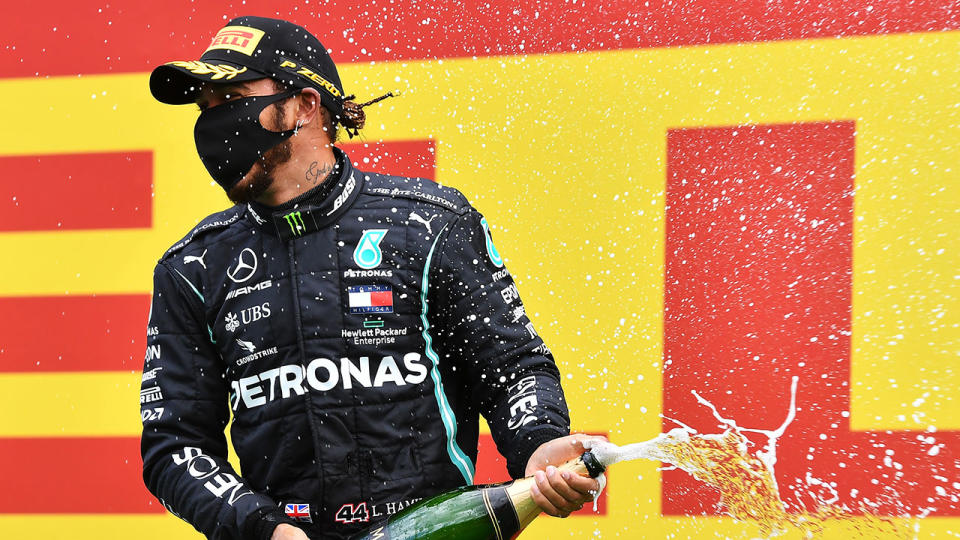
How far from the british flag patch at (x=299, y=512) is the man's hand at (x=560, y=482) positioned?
1.24 feet

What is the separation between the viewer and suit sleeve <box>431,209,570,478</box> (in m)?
1.49

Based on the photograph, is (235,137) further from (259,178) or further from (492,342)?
(492,342)

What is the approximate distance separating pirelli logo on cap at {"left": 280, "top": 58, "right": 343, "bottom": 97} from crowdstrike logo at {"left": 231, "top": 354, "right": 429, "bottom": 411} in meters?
0.48

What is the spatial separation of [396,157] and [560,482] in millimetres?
1099

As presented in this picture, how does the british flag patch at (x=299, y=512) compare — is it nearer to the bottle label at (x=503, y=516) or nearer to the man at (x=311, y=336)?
the man at (x=311, y=336)

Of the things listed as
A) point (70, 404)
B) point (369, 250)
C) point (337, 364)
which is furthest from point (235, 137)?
point (70, 404)

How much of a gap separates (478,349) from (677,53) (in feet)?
2.92

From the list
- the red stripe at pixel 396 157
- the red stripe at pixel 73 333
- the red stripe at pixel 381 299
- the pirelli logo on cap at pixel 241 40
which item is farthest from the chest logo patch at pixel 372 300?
the red stripe at pixel 73 333

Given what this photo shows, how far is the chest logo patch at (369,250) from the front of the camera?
1.56m

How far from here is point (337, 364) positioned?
5.00 ft

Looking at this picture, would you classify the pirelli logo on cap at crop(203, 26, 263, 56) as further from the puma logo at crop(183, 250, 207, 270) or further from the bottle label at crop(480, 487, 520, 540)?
the bottle label at crop(480, 487, 520, 540)

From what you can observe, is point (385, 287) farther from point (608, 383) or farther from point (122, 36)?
point (122, 36)

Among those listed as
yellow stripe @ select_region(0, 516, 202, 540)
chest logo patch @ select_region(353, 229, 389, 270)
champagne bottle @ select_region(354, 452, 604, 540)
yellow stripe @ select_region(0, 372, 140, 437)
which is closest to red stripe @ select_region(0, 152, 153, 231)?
yellow stripe @ select_region(0, 372, 140, 437)

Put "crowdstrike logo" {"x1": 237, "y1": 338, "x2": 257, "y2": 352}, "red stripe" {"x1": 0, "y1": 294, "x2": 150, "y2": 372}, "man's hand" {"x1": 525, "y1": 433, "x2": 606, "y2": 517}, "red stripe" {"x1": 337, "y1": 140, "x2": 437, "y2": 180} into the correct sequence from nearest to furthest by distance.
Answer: "man's hand" {"x1": 525, "y1": 433, "x2": 606, "y2": 517}, "crowdstrike logo" {"x1": 237, "y1": 338, "x2": 257, "y2": 352}, "red stripe" {"x1": 337, "y1": 140, "x2": 437, "y2": 180}, "red stripe" {"x1": 0, "y1": 294, "x2": 150, "y2": 372}
